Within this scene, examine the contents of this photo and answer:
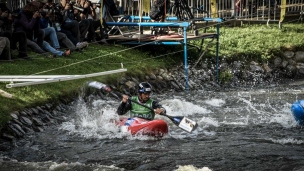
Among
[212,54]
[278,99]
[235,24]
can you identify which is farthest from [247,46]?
[278,99]

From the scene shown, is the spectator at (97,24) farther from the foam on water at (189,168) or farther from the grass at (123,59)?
the foam on water at (189,168)

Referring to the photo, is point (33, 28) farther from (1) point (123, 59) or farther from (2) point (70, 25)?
(1) point (123, 59)

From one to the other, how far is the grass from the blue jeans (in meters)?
0.53

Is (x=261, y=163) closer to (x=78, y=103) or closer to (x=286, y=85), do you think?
(x=78, y=103)

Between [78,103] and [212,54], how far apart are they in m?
7.58

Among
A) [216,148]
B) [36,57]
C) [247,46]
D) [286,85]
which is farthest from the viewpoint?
[247,46]

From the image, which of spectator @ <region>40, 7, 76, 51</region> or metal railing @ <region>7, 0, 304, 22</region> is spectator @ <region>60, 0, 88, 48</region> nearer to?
spectator @ <region>40, 7, 76, 51</region>

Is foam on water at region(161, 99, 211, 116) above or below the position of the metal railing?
below

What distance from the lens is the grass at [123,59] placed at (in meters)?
13.8

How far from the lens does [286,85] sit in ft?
66.1

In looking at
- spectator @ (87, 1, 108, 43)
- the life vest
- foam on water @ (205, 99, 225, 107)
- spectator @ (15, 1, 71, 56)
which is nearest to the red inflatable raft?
the life vest

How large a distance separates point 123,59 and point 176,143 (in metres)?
6.92

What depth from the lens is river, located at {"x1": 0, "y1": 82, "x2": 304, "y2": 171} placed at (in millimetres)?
10648

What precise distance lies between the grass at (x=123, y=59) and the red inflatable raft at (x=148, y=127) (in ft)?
7.09
